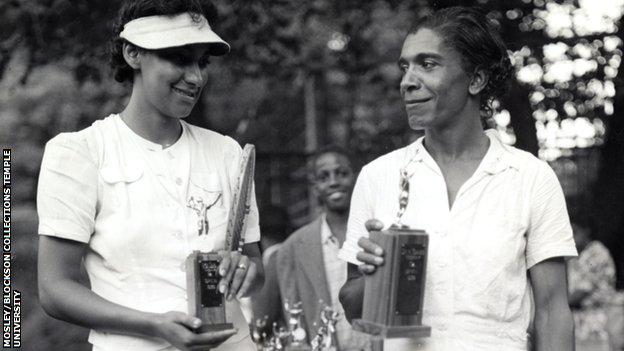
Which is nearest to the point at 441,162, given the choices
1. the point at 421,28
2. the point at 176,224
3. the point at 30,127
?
the point at 421,28

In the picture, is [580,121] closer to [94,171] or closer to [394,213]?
[394,213]

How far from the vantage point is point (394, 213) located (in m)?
2.56

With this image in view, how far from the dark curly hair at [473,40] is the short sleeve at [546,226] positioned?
36 centimetres

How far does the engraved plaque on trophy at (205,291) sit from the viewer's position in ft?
7.55

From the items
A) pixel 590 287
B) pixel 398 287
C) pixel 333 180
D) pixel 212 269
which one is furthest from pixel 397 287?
pixel 590 287

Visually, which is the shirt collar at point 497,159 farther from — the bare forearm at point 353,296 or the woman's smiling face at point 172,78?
the woman's smiling face at point 172,78

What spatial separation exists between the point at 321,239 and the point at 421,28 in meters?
2.36

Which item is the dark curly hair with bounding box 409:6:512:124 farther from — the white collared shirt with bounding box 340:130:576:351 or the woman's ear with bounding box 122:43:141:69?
the woman's ear with bounding box 122:43:141:69

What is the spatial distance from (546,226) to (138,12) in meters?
1.25

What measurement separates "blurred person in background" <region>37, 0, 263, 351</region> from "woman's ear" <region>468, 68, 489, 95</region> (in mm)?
743

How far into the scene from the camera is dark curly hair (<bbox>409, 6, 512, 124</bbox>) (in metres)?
2.62

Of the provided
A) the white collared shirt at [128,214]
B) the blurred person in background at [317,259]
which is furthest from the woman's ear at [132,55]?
→ the blurred person in background at [317,259]

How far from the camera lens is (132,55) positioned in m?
2.53

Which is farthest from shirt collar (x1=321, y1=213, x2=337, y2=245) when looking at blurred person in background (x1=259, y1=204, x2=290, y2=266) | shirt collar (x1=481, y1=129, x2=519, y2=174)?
shirt collar (x1=481, y1=129, x2=519, y2=174)
